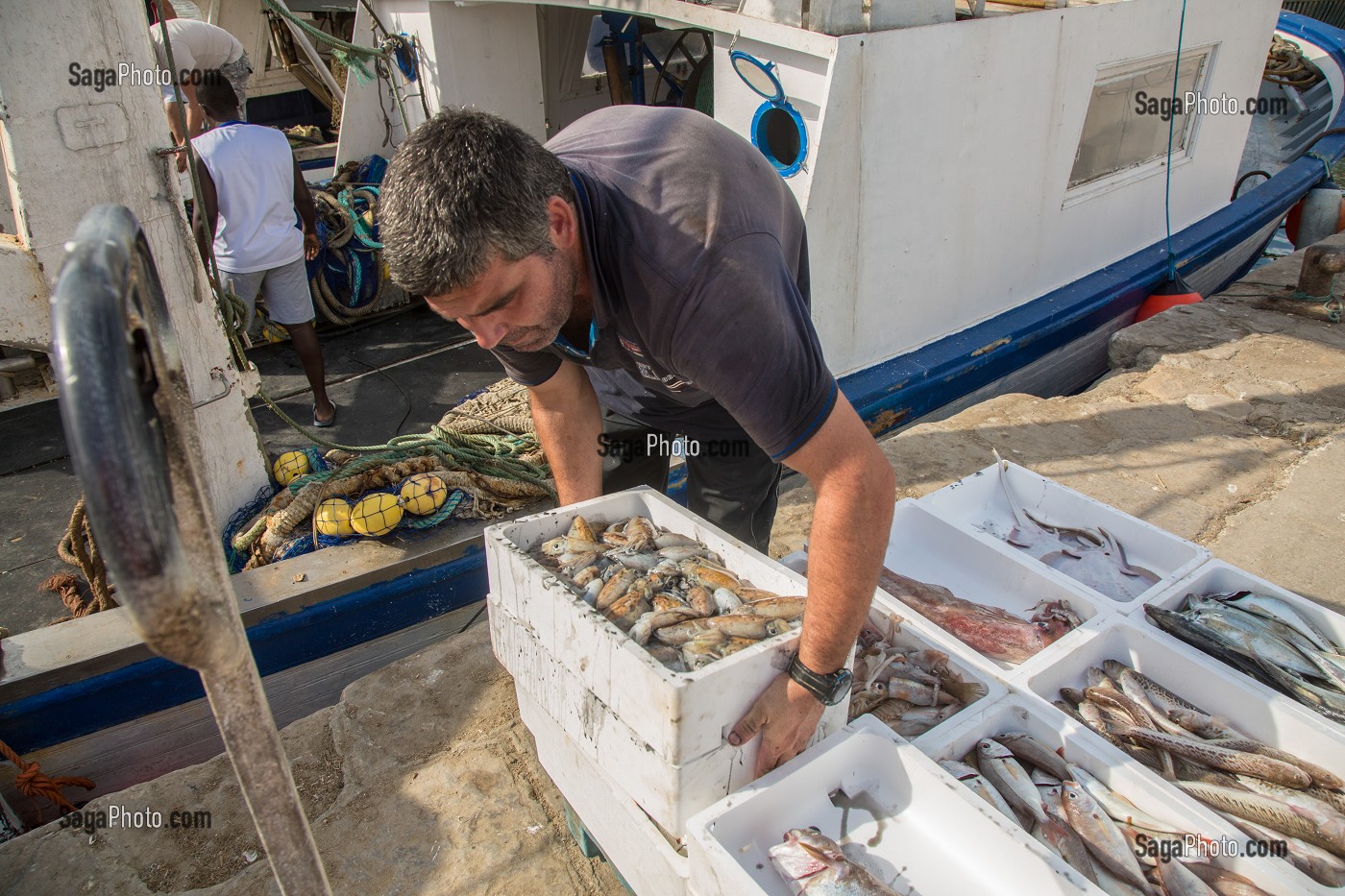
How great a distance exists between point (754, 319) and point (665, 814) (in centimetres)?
106

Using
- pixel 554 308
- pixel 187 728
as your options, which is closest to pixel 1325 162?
pixel 554 308

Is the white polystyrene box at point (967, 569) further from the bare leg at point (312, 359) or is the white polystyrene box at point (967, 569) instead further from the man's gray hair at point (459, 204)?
the bare leg at point (312, 359)

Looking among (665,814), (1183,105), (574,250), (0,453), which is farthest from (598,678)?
(1183,105)

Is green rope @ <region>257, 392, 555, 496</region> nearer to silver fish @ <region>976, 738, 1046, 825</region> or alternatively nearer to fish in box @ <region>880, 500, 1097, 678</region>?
fish in box @ <region>880, 500, 1097, 678</region>

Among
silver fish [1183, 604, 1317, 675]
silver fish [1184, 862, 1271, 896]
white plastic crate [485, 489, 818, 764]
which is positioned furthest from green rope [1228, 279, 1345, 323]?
white plastic crate [485, 489, 818, 764]

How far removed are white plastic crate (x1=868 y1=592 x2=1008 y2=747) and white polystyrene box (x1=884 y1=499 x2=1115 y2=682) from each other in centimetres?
3

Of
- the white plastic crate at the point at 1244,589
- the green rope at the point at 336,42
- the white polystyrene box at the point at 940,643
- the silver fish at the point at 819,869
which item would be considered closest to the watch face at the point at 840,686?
the silver fish at the point at 819,869

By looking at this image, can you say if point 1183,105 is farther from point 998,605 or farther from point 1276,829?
point 1276,829

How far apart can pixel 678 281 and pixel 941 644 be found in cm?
138

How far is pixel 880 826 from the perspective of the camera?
1.95 m

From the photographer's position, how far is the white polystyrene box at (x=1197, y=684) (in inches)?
85.4

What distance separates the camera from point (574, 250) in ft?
6.24

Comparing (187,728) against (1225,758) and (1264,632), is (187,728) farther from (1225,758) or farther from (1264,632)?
(1264,632)

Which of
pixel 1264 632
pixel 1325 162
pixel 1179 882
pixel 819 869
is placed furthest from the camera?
pixel 1325 162
